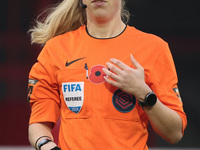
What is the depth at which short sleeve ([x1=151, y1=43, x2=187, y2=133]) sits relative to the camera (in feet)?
5.05

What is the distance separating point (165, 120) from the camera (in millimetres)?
1494

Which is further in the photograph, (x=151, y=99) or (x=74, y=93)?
(x=74, y=93)

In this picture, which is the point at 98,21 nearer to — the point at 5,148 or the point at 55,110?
the point at 55,110

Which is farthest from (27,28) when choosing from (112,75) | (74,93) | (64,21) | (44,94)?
(112,75)

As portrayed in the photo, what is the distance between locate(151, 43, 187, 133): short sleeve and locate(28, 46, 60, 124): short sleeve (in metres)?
0.41

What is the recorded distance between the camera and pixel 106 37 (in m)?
1.64

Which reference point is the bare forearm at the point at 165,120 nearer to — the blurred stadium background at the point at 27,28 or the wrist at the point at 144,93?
the wrist at the point at 144,93

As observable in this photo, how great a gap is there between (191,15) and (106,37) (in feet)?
12.1

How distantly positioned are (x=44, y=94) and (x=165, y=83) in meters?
0.50

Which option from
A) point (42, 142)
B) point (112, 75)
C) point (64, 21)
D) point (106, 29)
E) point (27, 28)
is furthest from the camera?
point (27, 28)

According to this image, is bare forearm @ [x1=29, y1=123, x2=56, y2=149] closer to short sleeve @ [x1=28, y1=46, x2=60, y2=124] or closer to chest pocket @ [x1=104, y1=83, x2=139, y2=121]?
short sleeve @ [x1=28, y1=46, x2=60, y2=124]

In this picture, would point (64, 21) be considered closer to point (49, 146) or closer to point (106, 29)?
point (106, 29)

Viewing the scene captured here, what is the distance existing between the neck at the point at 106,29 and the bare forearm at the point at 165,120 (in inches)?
14.3

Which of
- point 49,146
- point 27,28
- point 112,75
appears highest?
point 112,75
